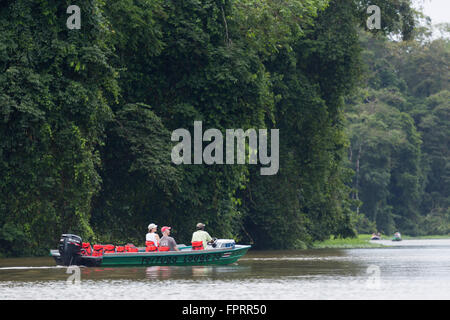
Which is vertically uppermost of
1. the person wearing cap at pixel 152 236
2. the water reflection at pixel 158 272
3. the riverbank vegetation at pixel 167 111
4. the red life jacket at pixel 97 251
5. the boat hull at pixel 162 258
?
the riverbank vegetation at pixel 167 111

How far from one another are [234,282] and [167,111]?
14.9 meters

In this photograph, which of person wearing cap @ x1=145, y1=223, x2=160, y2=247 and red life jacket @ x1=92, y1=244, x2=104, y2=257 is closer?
red life jacket @ x1=92, y1=244, x2=104, y2=257

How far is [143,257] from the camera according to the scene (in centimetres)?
2709

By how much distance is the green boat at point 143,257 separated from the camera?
26.3m

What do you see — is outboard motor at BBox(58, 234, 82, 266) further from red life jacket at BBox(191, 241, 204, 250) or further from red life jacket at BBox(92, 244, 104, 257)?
red life jacket at BBox(191, 241, 204, 250)

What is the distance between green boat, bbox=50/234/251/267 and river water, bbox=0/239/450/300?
248 mm

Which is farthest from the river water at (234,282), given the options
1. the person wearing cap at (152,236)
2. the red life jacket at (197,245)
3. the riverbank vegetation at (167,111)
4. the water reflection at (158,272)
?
the riverbank vegetation at (167,111)

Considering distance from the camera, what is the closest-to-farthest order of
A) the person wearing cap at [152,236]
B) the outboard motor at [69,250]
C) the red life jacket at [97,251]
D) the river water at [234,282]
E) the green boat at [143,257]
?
the river water at [234,282], the outboard motor at [69,250], the green boat at [143,257], the red life jacket at [97,251], the person wearing cap at [152,236]

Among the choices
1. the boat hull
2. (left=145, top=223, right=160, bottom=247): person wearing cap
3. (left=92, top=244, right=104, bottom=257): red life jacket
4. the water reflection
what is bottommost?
the water reflection

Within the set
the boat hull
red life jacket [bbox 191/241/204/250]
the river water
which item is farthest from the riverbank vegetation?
red life jacket [bbox 191/241/204/250]

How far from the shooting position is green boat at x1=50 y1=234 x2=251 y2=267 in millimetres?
26327

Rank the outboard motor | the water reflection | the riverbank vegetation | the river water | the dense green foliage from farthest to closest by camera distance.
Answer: the dense green foliage → the riverbank vegetation → the outboard motor → the water reflection → the river water

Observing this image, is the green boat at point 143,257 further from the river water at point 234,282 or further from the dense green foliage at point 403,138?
the dense green foliage at point 403,138
